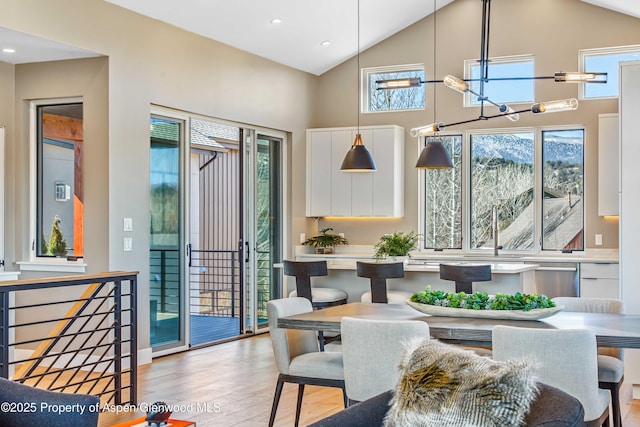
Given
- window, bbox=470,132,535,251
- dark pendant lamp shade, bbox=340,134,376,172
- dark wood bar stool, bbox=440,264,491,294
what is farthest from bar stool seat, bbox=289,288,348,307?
window, bbox=470,132,535,251

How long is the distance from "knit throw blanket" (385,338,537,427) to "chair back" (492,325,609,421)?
3.30 feet

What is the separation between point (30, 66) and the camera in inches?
272

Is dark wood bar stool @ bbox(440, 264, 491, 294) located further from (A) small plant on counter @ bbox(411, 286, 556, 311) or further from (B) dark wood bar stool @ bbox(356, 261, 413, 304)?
(A) small plant on counter @ bbox(411, 286, 556, 311)

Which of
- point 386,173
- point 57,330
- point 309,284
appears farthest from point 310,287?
point 386,173

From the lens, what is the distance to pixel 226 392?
5691mm

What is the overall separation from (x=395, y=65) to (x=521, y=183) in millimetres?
2140

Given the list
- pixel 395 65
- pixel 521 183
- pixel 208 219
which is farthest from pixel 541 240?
pixel 208 219

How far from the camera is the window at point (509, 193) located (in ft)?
28.2

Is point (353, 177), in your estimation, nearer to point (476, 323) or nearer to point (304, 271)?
point (304, 271)

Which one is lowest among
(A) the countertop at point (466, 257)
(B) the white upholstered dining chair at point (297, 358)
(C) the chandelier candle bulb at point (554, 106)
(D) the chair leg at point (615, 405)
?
(D) the chair leg at point (615, 405)

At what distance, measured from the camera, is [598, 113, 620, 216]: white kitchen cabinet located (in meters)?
8.01

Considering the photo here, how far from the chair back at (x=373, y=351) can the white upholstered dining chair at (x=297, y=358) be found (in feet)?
1.10

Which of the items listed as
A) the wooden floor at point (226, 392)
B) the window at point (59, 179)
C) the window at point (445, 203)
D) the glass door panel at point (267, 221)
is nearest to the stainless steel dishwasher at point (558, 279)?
the window at point (445, 203)

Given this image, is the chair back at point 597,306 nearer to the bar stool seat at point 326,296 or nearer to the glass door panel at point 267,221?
the bar stool seat at point 326,296
